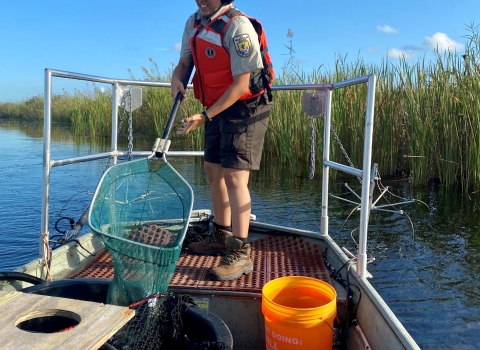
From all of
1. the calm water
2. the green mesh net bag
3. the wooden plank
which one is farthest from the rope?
the calm water

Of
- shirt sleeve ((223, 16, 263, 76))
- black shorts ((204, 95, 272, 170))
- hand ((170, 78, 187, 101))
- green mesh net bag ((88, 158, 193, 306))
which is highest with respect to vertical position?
shirt sleeve ((223, 16, 263, 76))

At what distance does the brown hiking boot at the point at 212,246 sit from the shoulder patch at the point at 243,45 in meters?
1.19

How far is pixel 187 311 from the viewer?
197 cm

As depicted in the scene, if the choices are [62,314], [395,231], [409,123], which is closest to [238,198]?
[62,314]

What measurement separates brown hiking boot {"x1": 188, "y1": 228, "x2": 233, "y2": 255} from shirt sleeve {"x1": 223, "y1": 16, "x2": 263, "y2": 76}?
1.13 m

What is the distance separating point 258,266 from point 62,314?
1.33 metres

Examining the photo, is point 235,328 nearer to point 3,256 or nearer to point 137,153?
point 137,153

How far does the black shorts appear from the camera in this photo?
259 cm

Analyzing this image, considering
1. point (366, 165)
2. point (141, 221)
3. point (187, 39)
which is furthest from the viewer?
point (187, 39)

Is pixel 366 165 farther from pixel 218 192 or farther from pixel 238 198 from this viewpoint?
pixel 218 192

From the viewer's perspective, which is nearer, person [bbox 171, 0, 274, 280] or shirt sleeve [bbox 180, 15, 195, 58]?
person [bbox 171, 0, 274, 280]

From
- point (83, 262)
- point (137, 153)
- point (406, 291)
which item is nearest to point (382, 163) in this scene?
point (406, 291)

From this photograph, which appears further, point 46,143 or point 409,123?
point 409,123

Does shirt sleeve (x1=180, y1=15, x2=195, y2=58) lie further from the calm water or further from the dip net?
the dip net
